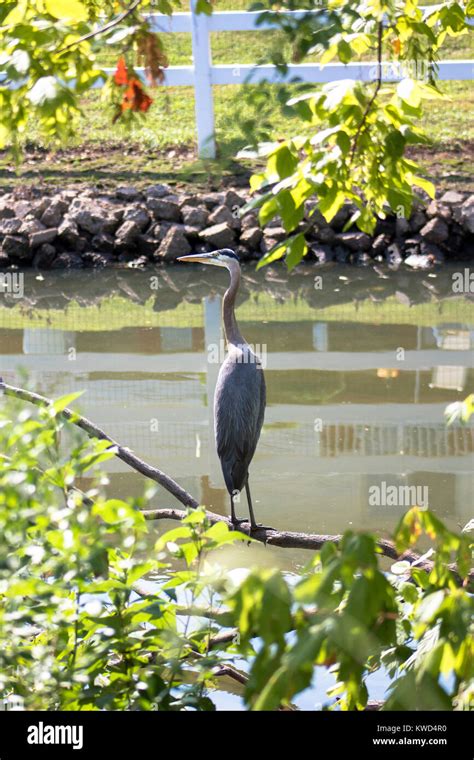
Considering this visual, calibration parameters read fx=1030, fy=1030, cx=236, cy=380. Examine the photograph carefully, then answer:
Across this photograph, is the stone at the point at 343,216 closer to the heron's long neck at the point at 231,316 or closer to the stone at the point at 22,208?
the stone at the point at 22,208

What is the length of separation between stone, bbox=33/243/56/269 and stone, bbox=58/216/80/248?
0.64 feet

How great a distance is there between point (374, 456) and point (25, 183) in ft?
29.4

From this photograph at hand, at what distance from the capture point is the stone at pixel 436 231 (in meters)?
12.8

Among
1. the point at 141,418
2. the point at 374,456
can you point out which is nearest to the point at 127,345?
the point at 141,418

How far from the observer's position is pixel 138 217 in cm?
1323

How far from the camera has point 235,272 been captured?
6.23m

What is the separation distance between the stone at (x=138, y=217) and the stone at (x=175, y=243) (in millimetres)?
369

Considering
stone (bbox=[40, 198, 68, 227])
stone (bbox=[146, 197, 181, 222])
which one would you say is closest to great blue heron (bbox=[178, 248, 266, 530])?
stone (bbox=[146, 197, 181, 222])

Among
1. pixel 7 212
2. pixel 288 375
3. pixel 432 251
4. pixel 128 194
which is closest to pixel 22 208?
pixel 7 212

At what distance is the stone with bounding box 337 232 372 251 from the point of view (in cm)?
1299

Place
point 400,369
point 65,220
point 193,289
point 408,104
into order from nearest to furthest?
point 408,104 → point 400,369 → point 193,289 → point 65,220

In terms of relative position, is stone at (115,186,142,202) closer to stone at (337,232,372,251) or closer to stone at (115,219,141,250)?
stone at (115,219,141,250)

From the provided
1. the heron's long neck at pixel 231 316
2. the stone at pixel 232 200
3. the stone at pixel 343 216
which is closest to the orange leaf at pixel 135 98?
the heron's long neck at pixel 231 316

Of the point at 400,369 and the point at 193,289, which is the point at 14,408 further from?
the point at 193,289
